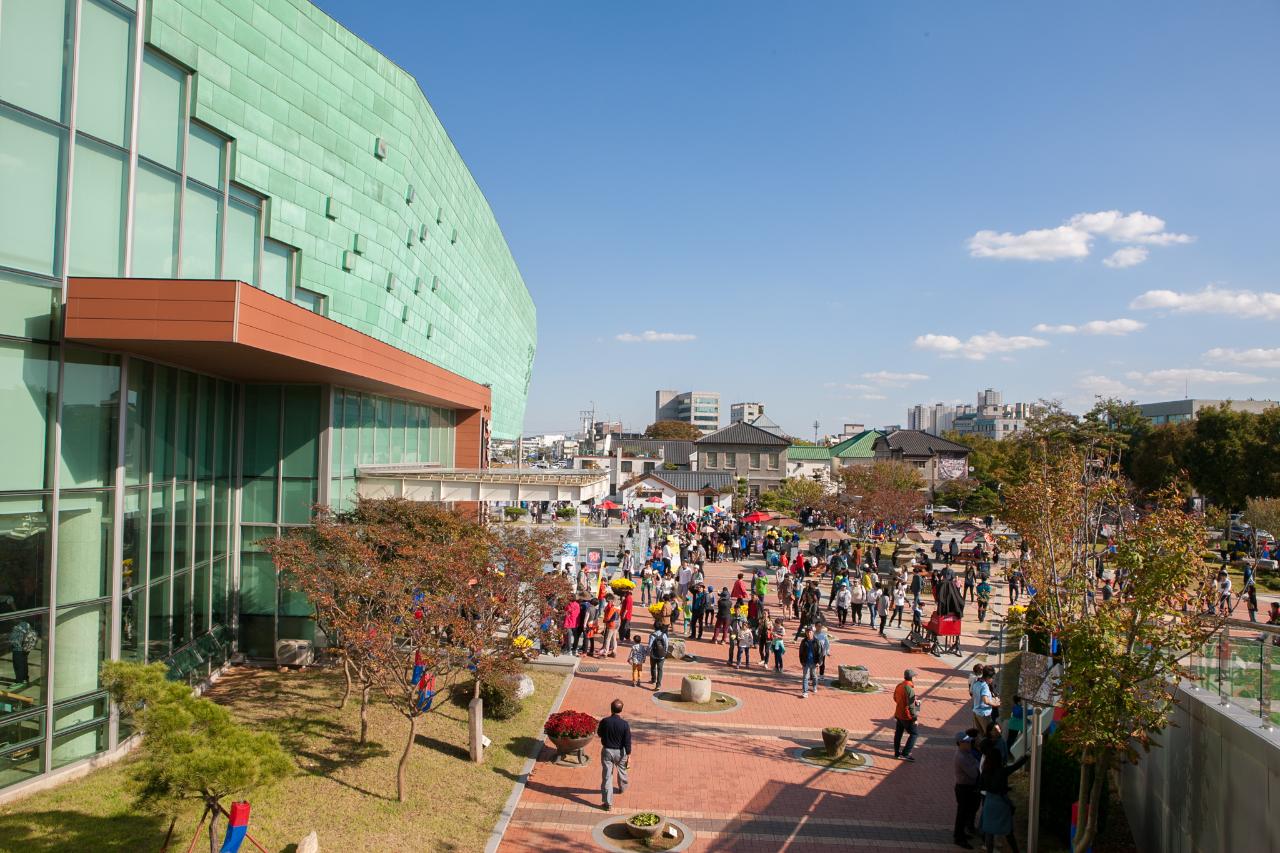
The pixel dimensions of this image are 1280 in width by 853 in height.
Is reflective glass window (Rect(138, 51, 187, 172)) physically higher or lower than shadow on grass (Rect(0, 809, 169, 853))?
higher

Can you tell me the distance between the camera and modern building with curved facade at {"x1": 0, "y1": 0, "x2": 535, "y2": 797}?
35.6 ft

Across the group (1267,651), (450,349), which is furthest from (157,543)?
(450,349)

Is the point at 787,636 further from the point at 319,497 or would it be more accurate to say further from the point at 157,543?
the point at 157,543

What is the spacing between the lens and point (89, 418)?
11.9 metres

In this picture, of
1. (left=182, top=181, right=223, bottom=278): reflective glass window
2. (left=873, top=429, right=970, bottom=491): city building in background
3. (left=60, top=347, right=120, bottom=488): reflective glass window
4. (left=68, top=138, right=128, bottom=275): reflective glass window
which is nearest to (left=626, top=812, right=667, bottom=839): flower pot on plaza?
(left=60, top=347, right=120, bottom=488): reflective glass window

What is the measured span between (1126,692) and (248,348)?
1250cm

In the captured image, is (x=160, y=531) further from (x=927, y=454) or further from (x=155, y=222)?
(x=927, y=454)

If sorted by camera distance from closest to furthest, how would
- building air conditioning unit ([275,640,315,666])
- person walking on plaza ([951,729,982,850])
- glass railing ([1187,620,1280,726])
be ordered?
glass railing ([1187,620,1280,726]), person walking on plaza ([951,729,982,850]), building air conditioning unit ([275,640,315,666])

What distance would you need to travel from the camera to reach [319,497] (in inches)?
703

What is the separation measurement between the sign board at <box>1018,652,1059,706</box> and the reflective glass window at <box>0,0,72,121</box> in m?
14.3

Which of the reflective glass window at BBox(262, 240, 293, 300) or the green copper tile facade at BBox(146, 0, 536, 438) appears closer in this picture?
the green copper tile facade at BBox(146, 0, 536, 438)

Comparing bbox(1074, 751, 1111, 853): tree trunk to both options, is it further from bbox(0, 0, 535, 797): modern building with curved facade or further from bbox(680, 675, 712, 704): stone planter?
bbox(0, 0, 535, 797): modern building with curved facade

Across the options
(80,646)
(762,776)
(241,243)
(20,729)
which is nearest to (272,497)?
(241,243)

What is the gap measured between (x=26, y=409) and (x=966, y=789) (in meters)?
13.4
